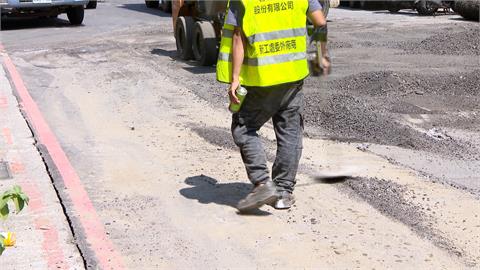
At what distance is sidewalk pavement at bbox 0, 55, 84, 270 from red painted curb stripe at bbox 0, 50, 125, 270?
12 centimetres

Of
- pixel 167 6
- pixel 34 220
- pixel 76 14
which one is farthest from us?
pixel 167 6

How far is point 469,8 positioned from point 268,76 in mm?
16108

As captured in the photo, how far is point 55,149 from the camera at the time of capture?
309 inches

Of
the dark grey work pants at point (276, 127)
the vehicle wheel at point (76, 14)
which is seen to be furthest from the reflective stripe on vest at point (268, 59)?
the vehicle wheel at point (76, 14)

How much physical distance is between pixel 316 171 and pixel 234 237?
1.81 metres

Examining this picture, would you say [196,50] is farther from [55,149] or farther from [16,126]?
[55,149]

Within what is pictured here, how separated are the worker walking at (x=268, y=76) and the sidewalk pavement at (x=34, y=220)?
1334mm

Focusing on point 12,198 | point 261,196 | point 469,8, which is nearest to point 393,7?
point 469,8

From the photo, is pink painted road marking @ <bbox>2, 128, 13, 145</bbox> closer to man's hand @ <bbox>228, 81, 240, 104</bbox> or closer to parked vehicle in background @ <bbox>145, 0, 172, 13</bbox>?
man's hand @ <bbox>228, 81, 240, 104</bbox>

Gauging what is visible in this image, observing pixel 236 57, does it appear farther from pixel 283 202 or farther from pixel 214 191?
pixel 214 191

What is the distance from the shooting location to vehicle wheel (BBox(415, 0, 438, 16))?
74.1ft

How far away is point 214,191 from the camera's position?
6375mm

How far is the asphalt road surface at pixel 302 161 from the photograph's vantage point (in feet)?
16.8

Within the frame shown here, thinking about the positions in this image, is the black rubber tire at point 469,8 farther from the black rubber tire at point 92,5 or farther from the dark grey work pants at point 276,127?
the dark grey work pants at point 276,127
